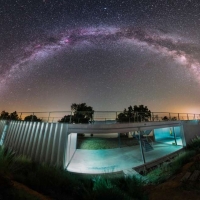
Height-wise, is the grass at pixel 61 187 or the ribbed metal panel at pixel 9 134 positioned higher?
the ribbed metal panel at pixel 9 134

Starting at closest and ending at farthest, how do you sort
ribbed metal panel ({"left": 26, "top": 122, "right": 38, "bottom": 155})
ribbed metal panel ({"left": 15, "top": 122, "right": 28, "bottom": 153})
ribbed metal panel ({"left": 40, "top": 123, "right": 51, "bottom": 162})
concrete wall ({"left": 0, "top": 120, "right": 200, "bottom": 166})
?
concrete wall ({"left": 0, "top": 120, "right": 200, "bottom": 166}) < ribbed metal panel ({"left": 40, "top": 123, "right": 51, "bottom": 162}) < ribbed metal panel ({"left": 26, "top": 122, "right": 38, "bottom": 155}) < ribbed metal panel ({"left": 15, "top": 122, "right": 28, "bottom": 153})

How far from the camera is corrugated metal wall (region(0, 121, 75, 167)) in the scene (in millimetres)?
9375

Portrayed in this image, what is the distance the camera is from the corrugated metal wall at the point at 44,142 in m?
9.38

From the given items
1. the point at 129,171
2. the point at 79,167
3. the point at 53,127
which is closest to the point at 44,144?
the point at 53,127

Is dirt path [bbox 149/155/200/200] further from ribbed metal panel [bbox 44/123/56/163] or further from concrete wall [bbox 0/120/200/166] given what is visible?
ribbed metal panel [bbox 44/123/56/163]

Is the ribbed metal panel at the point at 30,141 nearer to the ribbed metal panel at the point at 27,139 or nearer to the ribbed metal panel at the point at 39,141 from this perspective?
the ribbed metal panel at the point at 27,139

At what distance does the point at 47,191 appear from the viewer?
16.0 ft

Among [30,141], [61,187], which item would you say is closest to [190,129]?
[61,187]

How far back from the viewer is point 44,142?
9922 mm

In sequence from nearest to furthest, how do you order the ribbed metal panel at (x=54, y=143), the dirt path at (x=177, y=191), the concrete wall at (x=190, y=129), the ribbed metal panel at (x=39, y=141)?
the dirt path at (x=177, y=191) → the ribbed metal panel at (x=54, y=143) → the ribbed metal panel at (x=39, y=141) → the concrete wall at (x=190, y=129)

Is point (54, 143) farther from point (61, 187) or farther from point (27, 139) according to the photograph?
point (61, 187)

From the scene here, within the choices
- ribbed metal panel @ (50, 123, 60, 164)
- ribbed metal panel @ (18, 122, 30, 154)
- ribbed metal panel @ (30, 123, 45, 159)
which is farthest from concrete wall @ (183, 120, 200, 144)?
ribbed metal panel @ (18, 122, 30, 154)

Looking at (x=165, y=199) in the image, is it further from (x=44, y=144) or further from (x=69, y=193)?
(x=44, y=144)

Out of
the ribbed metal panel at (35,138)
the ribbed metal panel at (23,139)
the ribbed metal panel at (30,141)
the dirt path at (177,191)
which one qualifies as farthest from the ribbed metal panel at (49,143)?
the dirt path at (177,191)
